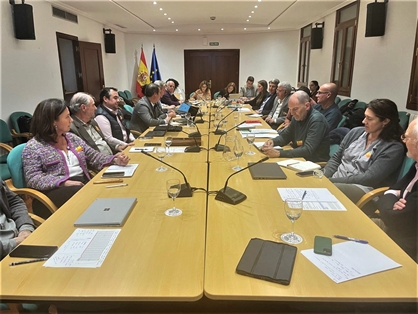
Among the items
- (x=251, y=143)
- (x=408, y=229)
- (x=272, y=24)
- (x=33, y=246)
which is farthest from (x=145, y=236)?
(x=272, y=24)

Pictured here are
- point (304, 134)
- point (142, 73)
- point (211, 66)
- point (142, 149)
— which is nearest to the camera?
point (142, 149)

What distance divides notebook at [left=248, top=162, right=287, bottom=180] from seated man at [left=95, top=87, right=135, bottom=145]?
1.78 metres

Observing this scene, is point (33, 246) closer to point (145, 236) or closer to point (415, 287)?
point (145, 236)

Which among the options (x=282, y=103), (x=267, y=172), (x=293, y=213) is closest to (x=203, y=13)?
(x=282, y=103)

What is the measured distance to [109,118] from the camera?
3574 millimetres

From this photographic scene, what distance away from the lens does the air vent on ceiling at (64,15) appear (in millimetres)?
6254

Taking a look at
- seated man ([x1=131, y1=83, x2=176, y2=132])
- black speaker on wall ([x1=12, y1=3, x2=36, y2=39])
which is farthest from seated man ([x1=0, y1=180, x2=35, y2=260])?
black speaker on wall ([x1=12, y1=3, x2=36, y2=39])

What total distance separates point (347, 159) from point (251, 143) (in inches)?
33.3

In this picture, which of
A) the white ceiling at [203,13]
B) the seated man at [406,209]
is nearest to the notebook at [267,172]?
the seated man at [406,209]

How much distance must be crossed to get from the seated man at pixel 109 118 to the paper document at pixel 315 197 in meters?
2.18

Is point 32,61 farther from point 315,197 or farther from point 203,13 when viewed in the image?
point 315,197

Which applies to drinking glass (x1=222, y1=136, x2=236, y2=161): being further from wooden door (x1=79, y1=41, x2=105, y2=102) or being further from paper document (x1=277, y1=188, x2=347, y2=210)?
wooden door (x1=79, y1=41, x2=105, y2=102)

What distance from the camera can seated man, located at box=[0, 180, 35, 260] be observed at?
1730 millimetres

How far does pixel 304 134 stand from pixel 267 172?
109 cm
